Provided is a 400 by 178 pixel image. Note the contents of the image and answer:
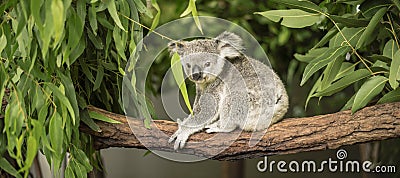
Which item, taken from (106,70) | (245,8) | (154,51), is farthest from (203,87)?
(245,8)

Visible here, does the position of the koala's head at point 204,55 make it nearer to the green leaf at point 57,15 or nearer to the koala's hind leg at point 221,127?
the koala's hind leg at point 221,127

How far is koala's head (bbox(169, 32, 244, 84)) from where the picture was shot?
3.77 ft

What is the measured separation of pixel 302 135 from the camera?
1.25 m

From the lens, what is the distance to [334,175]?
2811 millimetres

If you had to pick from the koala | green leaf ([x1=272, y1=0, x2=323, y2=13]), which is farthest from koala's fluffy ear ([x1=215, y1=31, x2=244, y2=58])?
green leaf ([x1=272, y1=0, x2=323, y2=13])

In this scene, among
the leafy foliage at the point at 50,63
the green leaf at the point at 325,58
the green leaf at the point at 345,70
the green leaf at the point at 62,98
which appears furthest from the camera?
the green leaf at the point at 345,70

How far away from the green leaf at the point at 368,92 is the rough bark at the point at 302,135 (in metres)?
0.02

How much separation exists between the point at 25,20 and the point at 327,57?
61cm

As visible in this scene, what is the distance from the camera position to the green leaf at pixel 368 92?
125 centimetres

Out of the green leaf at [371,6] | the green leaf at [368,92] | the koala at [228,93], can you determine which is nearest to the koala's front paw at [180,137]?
the koala at [228,93]

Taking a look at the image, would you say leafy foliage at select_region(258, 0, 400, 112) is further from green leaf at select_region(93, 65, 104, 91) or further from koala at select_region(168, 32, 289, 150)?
green leaf at select_region(93, 65, 104, 91)

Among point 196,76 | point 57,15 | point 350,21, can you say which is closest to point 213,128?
point 196,76

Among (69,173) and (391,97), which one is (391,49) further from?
(69,173)

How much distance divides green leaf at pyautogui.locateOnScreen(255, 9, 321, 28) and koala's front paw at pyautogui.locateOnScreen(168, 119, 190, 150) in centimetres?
28
